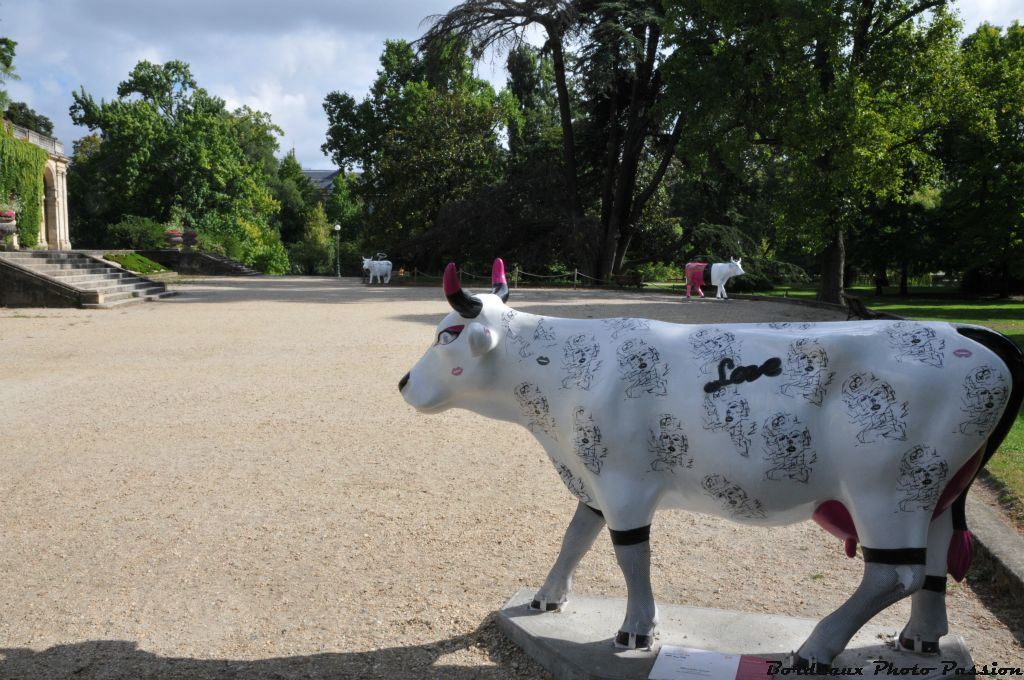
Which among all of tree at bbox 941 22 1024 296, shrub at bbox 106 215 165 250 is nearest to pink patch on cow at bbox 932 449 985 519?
tree at bbox 941 22 1024 296

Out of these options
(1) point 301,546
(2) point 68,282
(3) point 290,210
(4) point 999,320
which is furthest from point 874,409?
(3) point 290,210

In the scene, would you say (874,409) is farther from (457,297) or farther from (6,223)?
(6,223)

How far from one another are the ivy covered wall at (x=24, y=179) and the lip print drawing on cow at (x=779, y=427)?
112 feet

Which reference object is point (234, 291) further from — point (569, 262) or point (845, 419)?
point (845, 419)

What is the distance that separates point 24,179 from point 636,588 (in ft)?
117

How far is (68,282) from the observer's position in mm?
21469

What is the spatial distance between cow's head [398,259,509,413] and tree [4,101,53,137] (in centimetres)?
5822

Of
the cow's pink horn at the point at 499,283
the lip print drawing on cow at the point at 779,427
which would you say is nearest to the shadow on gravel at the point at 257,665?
the lip print drawing on cow at the point at 779,427

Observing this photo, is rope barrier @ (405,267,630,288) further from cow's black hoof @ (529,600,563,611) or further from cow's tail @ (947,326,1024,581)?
cow's tail @ (947,326,1024,581)

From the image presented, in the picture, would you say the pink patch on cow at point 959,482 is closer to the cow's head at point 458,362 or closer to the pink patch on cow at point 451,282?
the cow's head at point 458,362

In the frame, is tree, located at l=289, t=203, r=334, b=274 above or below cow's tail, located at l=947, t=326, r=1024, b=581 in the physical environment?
above

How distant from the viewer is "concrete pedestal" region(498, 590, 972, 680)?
318 cm

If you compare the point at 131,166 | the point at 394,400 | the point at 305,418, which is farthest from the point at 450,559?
the point at 131,166

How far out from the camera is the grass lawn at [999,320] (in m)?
5.61
